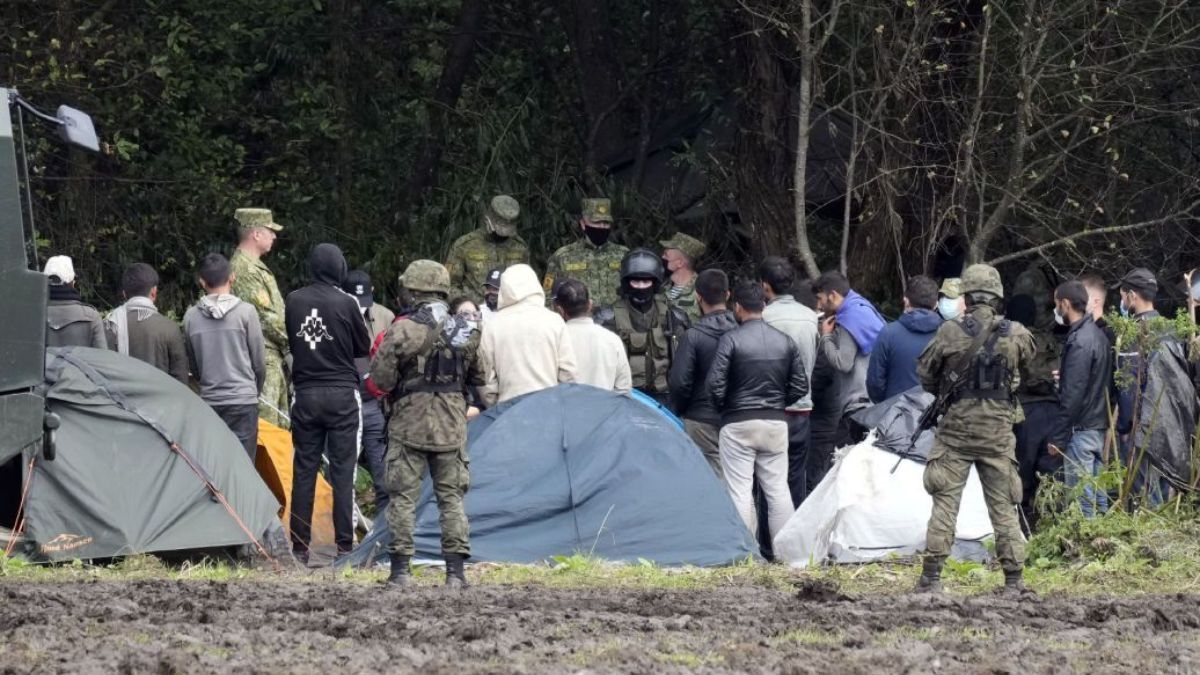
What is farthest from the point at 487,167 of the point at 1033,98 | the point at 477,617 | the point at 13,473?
the point at 477,617

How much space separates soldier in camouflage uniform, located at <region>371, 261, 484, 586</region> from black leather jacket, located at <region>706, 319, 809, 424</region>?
2183 mm

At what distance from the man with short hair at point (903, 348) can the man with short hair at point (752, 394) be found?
0.58m

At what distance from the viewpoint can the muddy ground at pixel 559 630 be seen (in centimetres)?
708

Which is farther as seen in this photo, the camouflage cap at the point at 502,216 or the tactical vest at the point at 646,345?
the camouflage cap at the point at 502,216

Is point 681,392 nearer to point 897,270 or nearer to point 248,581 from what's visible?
point 248,581

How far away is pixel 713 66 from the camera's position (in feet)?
62.3

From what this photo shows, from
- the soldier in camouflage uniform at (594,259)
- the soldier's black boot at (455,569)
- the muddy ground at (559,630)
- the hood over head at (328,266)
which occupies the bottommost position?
the muddy ground at (559,630)

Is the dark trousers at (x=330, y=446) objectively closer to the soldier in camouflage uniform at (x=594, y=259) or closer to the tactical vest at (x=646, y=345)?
the tactical vest at (x=646, y=345)

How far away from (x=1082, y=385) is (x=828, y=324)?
5.90 feet

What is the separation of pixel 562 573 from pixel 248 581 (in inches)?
67.5

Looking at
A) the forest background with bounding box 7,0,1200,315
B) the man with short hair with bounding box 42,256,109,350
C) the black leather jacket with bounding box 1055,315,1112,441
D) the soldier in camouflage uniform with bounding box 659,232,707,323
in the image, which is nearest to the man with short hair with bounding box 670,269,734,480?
the soldier in camouflage uniform with bounding box 659,232,707,323

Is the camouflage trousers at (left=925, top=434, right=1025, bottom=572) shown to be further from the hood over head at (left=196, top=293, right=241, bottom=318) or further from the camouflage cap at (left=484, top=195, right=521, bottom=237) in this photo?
the camouflage cap at (left=484, top=195, right=521, bottom=237)

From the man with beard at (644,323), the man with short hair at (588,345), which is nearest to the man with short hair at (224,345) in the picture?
the man with short hair at (588,345)

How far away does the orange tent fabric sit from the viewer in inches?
477
